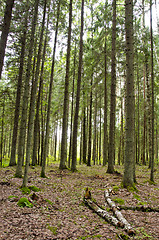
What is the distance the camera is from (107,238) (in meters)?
3.64

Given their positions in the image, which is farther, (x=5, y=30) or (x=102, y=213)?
(x=5, y=30)

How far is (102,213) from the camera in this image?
15.8ft

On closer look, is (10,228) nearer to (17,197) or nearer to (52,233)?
(52,233)

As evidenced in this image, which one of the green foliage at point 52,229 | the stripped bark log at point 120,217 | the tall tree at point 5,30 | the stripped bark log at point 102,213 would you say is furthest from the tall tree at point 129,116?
the tall tree at point 5,30

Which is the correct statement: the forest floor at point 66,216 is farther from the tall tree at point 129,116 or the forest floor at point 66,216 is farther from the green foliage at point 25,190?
the tall tree at point 129,116

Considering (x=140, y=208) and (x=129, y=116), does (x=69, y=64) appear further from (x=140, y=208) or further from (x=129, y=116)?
(x=140, y=208)

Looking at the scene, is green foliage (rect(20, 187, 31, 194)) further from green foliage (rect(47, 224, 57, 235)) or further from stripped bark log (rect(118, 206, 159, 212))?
stripped bark log (rect(118, 206, 159, 212))

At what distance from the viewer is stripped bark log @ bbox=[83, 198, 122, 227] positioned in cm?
422

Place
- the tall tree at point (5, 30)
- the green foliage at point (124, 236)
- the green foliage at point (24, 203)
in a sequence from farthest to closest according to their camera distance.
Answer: the tall tree at point (5, 30)
the green foliage at point (24, 203)
the green foliage at point (124, 236)

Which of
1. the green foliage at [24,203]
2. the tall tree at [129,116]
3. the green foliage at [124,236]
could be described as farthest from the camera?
the tall tree at [129,116]

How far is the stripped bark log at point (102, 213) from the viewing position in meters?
4.22

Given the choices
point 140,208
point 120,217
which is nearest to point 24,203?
point 120,217

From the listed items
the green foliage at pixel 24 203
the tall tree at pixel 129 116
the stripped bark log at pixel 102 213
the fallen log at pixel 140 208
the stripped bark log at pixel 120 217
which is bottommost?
the fallen log at pixel 140 208

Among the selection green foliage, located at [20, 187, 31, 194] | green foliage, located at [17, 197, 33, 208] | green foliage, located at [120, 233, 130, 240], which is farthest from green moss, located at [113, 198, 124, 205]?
green foliage, located at [20, 187, 31, 194]
